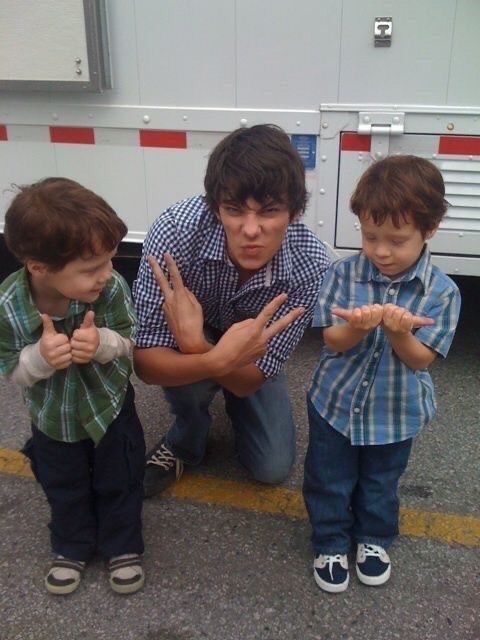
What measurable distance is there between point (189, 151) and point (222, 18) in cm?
62

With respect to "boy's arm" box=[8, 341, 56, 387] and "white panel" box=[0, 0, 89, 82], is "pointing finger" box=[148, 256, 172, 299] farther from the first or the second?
"white panel" box=[0, 0, 89, 82]

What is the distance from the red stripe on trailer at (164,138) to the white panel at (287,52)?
0.35 m

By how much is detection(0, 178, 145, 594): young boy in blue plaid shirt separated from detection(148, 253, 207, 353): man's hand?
0.17 metres

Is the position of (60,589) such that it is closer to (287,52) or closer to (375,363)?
(375,363)

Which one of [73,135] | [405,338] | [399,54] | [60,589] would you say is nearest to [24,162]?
[73,135]

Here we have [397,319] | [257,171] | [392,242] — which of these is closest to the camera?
[397,319]

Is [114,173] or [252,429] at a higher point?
[114,173]

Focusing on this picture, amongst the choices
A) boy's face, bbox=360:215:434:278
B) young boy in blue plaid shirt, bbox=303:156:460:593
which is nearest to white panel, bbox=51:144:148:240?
young boy in blue plaid shirt, bbox=303:156:460:593

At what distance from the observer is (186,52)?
→ 10.2 ft

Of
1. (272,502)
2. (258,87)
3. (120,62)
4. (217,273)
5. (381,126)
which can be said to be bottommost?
(272,502)

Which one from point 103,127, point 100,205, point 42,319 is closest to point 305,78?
point 103,127

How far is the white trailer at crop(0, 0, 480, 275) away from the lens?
2.89 meters

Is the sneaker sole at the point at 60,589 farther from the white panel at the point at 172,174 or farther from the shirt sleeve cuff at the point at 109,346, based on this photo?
the white panel at the point at 172,174

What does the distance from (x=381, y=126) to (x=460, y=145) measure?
36cm
